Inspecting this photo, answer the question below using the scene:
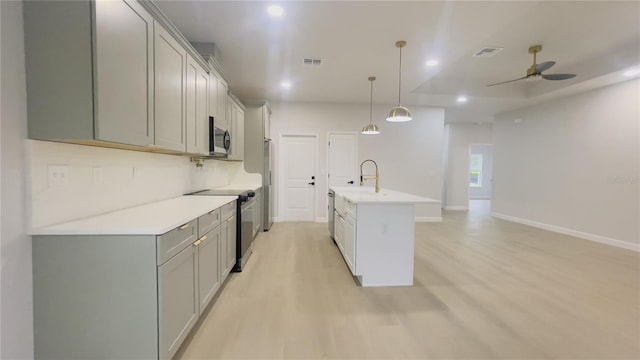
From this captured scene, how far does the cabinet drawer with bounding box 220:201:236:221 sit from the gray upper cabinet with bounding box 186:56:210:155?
24.9 inches

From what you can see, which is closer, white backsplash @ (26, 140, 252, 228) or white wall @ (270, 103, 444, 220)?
white backsplash @ (26, 140, 252, 228)

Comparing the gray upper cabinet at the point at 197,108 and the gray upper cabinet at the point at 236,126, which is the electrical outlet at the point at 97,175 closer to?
the gray upper cabinet at the point at 197,108

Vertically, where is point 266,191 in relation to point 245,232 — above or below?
above

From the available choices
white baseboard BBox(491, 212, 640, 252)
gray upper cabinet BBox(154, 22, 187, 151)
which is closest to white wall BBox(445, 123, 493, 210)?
white baseboard BBox(491, 212, 640, 252)

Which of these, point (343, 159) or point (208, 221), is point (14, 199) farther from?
point (343, 159)

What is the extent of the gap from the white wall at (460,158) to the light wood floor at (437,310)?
14.0ft

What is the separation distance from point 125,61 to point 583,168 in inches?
281

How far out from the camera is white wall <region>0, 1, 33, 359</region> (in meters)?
1.29

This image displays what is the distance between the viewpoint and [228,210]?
2.82 m

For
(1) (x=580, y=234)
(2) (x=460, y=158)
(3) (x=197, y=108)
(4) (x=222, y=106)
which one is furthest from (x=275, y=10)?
(2) (x=460, y=158)

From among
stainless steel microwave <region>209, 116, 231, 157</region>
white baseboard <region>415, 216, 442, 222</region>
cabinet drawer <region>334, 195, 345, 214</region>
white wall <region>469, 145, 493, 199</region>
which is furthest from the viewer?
white wall <region>469, 145, 493, 199</region>

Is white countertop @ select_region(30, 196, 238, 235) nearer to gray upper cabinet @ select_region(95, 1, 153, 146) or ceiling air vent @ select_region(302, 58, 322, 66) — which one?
gray upper cabinet @ select_region(95, 1, 153, 146)

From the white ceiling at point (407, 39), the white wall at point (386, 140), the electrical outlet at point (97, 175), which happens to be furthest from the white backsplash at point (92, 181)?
the white wall at point (386, 140)

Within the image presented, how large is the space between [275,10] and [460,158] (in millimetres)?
7634
